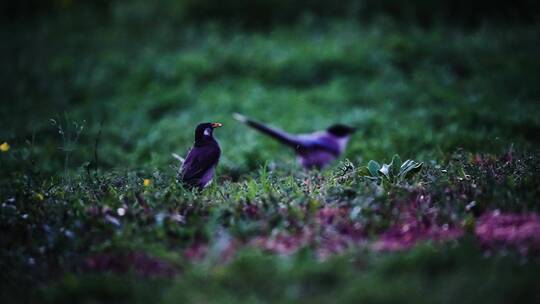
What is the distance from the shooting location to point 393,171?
15.0ft

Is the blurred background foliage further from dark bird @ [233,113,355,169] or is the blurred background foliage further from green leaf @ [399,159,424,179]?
green leaf @ [399,159,424,179]

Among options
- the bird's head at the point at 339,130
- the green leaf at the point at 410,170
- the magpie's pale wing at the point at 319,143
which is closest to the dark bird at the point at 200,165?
the green leaf at the point at 410,170

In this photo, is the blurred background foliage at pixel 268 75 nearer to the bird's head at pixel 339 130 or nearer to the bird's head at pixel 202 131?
the bird's head at pixel 339 130

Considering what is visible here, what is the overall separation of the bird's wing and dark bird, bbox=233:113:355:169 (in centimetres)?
200

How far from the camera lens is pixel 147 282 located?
3.14 meters

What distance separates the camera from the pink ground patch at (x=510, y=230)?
10.7ft

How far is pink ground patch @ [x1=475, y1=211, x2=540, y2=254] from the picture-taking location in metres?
3.25

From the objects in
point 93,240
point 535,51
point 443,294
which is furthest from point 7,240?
point 535,51

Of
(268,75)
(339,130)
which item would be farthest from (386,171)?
(268,75)

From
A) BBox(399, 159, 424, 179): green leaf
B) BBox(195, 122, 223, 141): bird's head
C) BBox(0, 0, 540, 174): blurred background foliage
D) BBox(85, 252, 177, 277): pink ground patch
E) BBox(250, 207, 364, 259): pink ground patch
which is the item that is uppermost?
BBox(195, 122, 223, 141): bird's head

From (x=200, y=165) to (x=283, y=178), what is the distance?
2.88 feet

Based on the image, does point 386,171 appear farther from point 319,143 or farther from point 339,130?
point 339,130

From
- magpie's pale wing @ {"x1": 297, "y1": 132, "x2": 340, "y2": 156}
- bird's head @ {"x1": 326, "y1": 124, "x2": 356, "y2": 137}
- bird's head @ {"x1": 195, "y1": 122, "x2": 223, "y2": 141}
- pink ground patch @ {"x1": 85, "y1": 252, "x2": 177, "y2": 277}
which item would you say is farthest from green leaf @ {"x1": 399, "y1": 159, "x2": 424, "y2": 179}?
bird's head @ {"x1": 326, "y1": 124, "x2": 356, "y2": 137}

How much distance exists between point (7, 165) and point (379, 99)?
6509mm
